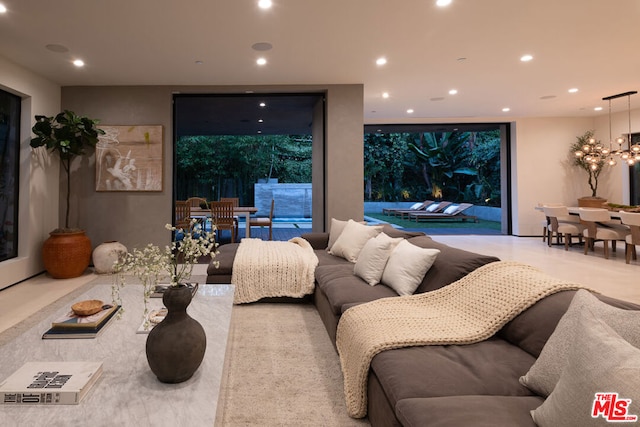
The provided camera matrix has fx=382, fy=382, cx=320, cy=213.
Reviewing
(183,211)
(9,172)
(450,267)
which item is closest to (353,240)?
(450,267)

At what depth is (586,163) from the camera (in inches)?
333

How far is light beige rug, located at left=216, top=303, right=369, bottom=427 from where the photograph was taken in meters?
1.88

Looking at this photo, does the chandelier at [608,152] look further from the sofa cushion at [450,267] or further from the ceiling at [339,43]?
the sofa cushion at [450,267]

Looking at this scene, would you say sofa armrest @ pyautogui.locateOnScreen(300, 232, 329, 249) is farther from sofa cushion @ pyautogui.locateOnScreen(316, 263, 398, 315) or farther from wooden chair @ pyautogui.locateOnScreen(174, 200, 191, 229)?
wooden chair @ pyautogui.locateOnScreen(174, 200, 191, 229)

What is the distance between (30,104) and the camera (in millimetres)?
4941

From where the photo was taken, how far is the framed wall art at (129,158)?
562 centimetres

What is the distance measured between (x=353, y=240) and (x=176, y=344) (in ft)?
8.51

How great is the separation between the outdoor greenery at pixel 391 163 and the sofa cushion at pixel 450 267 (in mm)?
10432

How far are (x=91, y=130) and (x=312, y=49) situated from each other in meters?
3.22

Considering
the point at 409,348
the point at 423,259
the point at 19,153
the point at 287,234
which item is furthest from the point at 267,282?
the point at 287,234

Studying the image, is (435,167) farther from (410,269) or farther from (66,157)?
(410,269)

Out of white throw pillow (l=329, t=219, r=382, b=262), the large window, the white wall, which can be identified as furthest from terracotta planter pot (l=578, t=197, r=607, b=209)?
the large window

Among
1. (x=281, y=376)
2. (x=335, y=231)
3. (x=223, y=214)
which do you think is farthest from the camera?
(x=223, y=214)

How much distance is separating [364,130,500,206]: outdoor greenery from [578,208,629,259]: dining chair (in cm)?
887
